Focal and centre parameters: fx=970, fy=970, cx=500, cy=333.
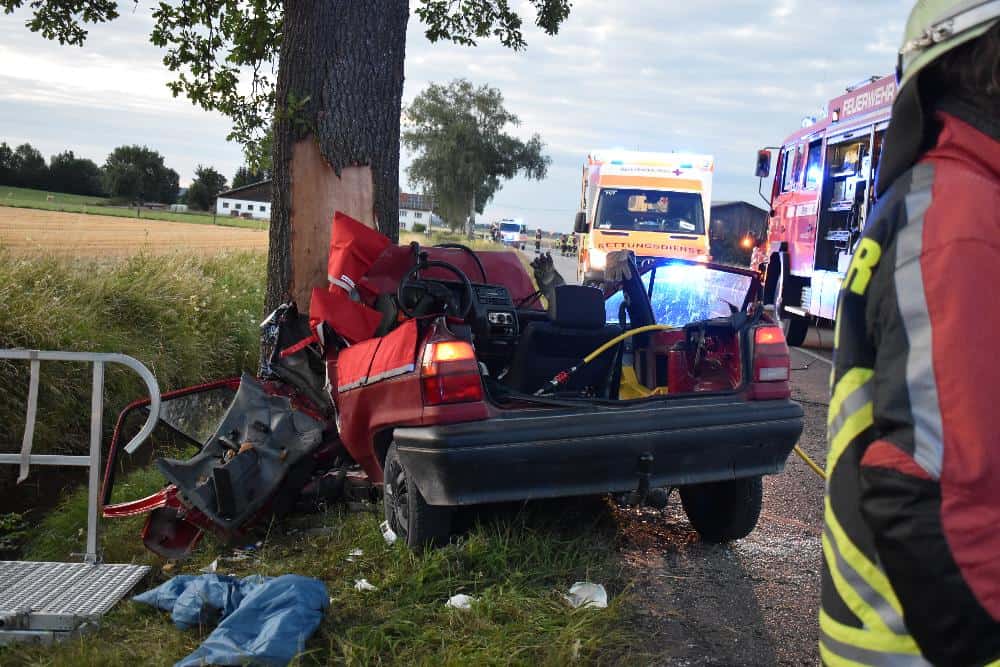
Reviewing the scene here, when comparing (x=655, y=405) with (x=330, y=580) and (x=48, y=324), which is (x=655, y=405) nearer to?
(x=330, y=580)

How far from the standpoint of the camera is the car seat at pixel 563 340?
15.7ft

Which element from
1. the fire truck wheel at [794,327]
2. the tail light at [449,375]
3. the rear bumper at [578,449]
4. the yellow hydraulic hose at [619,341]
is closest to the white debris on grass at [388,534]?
the rear bumper at [578,449]

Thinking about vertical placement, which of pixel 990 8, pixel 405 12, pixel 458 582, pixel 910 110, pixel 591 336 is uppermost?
pixel 405 12

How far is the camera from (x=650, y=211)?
16.8 meters

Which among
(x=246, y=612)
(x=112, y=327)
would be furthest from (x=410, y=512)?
(x=112, y=327)

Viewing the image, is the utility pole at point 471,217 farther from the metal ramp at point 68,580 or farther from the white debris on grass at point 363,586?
the white debris on grass at point 363,586

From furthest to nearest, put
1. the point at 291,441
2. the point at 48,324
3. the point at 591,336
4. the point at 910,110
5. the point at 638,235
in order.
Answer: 1. the point at 638,235
2. the point at 48,324
3. the point at 291,441
4. the point at 591,336
5. the point at 910,110

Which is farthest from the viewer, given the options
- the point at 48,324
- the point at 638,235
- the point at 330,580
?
the point at 638,235

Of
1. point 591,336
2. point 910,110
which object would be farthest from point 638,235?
point 910,110

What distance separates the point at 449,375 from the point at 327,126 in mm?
3211

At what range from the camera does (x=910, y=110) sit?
4.62 feet

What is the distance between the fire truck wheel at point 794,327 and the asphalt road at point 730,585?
9.44m

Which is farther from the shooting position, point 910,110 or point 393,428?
point 393,428

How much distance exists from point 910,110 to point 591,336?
3.48 m
